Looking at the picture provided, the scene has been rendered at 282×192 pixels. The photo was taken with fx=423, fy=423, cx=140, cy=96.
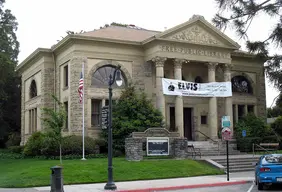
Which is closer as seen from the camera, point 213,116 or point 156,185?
point 156,185

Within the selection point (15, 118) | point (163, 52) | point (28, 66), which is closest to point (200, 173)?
point (163, 52)

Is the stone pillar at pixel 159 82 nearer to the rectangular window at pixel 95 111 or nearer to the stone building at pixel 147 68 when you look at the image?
the stone building at pixel 147 68

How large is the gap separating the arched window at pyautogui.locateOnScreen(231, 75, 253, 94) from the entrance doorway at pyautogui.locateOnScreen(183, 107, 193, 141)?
20.3ft

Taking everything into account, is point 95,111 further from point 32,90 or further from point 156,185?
point 156,185

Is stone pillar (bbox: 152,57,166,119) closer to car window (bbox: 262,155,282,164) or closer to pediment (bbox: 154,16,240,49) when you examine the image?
pediment (bbox: 154,16,240,49)

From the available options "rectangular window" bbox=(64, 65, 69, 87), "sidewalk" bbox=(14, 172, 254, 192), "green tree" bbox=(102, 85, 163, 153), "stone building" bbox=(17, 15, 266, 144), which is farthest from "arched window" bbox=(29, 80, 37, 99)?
"sidewalk" bbox=(14, 172, 254, 192)

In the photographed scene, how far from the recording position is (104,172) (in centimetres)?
2175

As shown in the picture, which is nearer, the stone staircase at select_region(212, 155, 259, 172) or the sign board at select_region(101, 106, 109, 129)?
the sign board at select_region(101, 106, 109, 129)

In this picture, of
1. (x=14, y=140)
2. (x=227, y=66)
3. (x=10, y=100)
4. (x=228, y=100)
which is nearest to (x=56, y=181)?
(x=228, y=100)

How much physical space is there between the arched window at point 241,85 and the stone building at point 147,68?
17cm

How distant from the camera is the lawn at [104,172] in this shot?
19.7m

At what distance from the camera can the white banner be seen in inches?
1326

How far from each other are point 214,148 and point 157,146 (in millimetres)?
9358

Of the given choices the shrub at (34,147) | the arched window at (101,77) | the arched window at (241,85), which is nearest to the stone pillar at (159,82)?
the arched window at (101,77)
